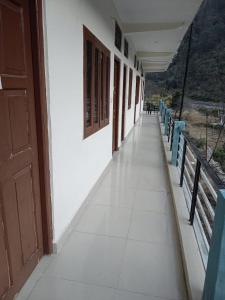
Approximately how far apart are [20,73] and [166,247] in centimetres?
187

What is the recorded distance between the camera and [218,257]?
110cm

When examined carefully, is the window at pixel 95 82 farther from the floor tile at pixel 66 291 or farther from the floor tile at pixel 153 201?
the floor tile at pixel 66 291

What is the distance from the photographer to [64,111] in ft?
6.38

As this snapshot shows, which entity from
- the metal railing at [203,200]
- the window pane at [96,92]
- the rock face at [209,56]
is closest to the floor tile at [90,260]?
the metal railing at [203,200]

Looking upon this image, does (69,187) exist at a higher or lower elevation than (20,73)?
lower

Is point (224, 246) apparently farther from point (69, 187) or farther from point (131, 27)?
point (131, 27)

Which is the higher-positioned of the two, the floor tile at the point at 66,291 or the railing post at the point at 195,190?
the railing post at the point at 195,190

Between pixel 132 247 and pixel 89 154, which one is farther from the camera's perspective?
pixel 89 154

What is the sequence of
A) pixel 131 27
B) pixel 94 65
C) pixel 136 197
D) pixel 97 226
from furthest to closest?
pixel 131 27
pixel 136 197
pixel 94 65
pixel 97 226

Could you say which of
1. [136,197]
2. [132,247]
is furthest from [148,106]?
[132,247]

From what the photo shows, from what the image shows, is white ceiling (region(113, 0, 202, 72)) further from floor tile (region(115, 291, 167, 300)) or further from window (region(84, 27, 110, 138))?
floor tile (region(115, 291, 167, 300))

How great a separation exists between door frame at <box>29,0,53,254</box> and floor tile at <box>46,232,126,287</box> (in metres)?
Answer: 0.18

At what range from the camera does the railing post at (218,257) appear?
42.7 inches

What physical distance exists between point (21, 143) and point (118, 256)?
1254 mm
